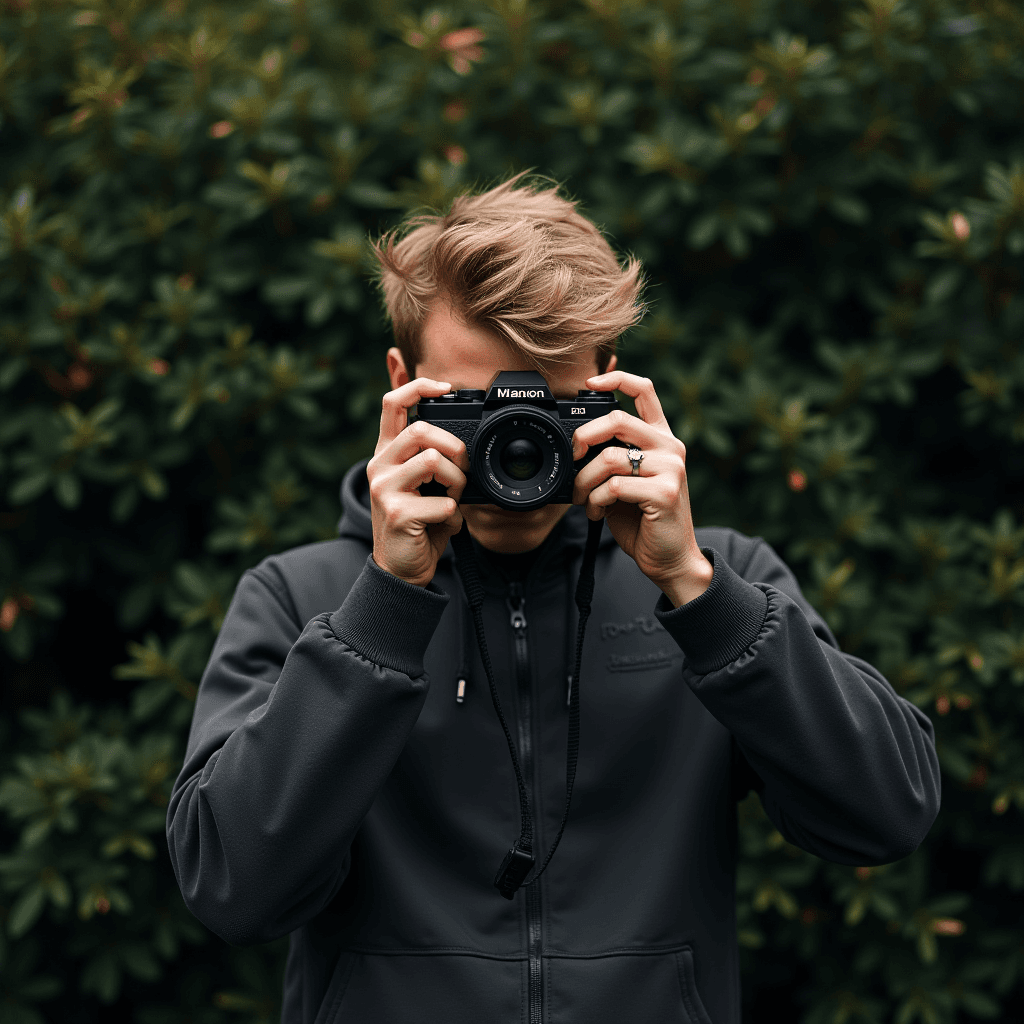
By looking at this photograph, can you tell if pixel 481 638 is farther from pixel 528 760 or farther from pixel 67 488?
pixel 67 488

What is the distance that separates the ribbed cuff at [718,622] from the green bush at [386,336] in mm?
868

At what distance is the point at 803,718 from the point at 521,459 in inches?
19.4

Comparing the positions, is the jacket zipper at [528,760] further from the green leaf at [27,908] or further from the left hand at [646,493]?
the green leaf at [27,908]

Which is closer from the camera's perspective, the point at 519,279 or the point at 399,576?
the point at 399,576

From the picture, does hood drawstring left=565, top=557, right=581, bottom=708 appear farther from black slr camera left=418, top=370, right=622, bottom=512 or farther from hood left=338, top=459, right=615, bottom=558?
black slr camera left=418, top=370, right=622, bottom=512

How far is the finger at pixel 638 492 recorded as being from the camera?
123 centimetres

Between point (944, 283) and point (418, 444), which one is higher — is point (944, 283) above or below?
below

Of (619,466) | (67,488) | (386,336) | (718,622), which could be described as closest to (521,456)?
(619,466)

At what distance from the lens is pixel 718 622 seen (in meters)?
1.18

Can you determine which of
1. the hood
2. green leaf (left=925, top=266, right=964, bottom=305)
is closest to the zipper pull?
the hood

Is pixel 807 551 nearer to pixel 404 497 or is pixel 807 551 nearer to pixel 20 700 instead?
pixel 404 497

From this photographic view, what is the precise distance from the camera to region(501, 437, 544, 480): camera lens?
4.18ft

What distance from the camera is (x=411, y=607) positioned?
3.83ft

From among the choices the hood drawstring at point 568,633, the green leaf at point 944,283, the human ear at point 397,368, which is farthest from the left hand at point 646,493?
the green leaf at point 944,283
